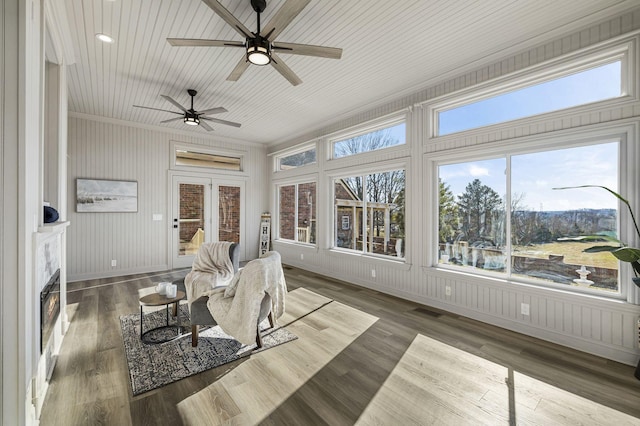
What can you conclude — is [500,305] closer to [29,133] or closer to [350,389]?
[350,389]

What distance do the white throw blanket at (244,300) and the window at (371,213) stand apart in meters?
2.57

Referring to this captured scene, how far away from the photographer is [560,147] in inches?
117

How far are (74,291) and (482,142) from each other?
21.6 feet

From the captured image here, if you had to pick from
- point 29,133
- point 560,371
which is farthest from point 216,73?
point 560,371

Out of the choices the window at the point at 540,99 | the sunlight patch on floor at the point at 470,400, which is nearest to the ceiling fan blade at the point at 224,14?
the window at the point at 540,99

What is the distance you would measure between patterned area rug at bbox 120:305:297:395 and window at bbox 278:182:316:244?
3.32 metres

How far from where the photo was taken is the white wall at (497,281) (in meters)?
2.59

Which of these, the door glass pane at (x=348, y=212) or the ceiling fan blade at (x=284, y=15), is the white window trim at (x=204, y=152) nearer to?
the door glass pane at (x=348, y=212)

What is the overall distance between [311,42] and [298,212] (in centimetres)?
432

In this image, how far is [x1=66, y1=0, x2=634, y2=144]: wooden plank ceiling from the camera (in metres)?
2.53

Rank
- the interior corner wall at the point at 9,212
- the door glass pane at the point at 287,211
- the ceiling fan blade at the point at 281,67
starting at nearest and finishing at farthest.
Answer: the interior corner wall at the point at 9,212 → the ceiling fan blade at the point at 281,67 → the door glass pane at the point at 287,211

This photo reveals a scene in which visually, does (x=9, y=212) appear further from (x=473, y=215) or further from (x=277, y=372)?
(x=473, y=215)

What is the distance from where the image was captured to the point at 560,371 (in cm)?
243

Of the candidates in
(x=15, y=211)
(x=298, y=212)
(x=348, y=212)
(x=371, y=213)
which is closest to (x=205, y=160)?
(x=298, y=212)
